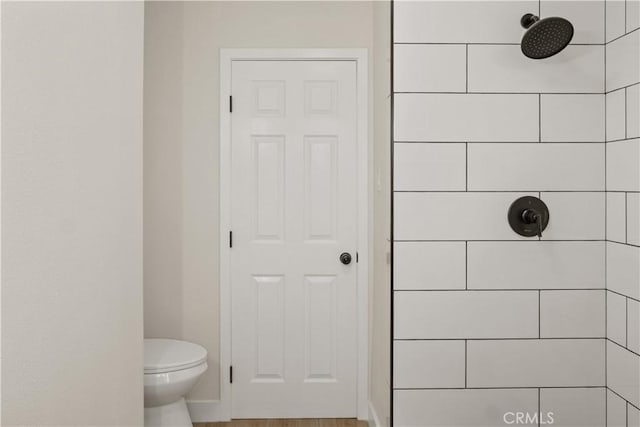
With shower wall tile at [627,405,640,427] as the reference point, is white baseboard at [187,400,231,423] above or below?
below

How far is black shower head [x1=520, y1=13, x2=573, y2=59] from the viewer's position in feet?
5.27

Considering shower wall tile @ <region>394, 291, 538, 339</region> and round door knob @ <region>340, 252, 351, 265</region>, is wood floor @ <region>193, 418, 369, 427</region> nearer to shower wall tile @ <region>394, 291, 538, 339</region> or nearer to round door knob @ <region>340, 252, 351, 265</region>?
round door knob @ <region>340, 252, 351, 265</region>

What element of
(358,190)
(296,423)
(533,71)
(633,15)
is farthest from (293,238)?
(633,15)

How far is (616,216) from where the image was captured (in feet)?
6.00

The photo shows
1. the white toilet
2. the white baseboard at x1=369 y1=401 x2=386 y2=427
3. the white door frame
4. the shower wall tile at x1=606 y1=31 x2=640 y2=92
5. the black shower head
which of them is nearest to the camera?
the black shower head

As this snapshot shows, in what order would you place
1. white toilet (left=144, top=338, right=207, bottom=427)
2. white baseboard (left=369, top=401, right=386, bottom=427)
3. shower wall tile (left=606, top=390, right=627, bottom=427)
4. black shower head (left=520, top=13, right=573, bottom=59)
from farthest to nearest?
white baseboard (left=369, top=401, right=386, bottom=427) → white toilet (left=144, top=338, right=207, bottom=427) → shower wall tile (left=606, top=390, right=627, bottom=427) → black shower head (left=520, top=13, right=573, bottom=59)

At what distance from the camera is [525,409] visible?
6.23ft

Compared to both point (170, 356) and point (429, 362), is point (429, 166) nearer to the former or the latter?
point (429, 362)

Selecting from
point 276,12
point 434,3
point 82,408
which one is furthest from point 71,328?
point 276,12

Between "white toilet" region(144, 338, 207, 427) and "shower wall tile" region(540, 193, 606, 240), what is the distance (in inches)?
59.4

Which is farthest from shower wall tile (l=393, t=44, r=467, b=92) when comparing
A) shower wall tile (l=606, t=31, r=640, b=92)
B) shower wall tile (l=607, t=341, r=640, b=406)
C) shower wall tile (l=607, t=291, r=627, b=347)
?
shower wall tile (l=607, t=341, r=640, b=406)

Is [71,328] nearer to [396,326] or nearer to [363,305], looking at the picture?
[396,326]

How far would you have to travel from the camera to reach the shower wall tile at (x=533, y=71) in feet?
6.11

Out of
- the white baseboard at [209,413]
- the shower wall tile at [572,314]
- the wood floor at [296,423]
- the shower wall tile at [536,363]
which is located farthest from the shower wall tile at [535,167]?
the white baseboard at [209,413]
